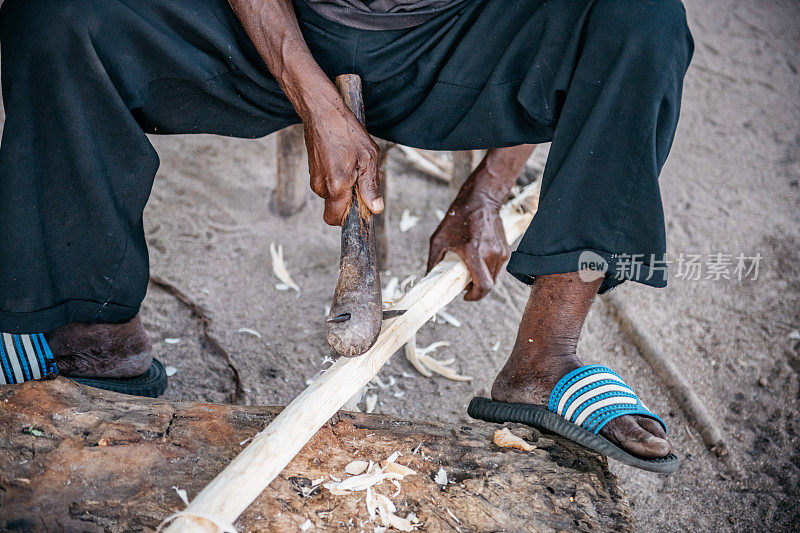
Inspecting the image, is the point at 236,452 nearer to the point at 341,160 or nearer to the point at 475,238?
the point at 341,160

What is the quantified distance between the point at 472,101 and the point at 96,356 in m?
1.10

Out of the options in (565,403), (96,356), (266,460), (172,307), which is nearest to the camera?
(266,460)

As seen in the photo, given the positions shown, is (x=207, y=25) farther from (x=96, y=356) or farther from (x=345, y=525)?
(x=345, y=525)

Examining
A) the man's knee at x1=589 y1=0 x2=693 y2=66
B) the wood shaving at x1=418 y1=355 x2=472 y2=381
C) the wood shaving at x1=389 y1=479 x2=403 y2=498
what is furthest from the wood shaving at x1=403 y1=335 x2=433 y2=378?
the man's knee at x1=589 y1=0 x2=693 y2=66

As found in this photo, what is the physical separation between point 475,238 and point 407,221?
1.03 metres

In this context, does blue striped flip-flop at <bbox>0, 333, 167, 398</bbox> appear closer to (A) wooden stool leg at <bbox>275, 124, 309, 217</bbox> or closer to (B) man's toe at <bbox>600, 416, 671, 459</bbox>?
(B) man's toe at <bbox>600, 416, 671, 459</bbox>

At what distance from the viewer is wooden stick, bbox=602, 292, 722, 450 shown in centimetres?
198

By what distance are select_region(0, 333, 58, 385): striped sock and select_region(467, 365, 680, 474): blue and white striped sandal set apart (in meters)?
1.04

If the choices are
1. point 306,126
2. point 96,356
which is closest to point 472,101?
point 306,126

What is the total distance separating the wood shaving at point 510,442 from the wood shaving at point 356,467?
0.92 ft

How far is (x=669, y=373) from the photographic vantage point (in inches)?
85.1

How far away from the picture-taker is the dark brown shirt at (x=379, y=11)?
5.08ft

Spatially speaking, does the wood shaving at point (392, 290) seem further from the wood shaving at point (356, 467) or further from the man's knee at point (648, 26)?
the man's knee at point (648, 26)

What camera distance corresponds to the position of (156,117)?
62.1 inches
